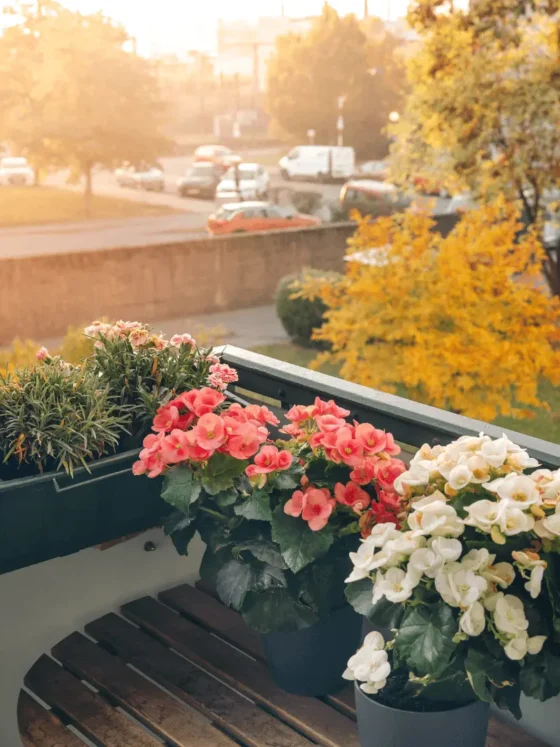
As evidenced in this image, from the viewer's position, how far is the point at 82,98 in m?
30.8

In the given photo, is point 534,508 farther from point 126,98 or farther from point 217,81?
point 217,81

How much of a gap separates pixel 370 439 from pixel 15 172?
131ft

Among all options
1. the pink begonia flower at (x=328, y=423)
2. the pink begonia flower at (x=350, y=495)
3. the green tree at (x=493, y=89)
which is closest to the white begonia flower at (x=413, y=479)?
the pink begonia flower at (x=350, y=495)

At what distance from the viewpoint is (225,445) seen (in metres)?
2.28

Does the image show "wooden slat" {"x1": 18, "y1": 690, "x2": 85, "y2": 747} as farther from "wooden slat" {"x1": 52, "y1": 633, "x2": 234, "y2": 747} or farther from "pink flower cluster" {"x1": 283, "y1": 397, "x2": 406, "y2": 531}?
"pink flower cluster" {"x1": 283, "y1": 397, "x2": 406, "y2": 531}

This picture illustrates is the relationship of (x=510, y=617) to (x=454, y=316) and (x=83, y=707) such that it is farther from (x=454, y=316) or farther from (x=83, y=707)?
(x=454, y=316)

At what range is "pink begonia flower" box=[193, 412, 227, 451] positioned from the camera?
7.36 ft

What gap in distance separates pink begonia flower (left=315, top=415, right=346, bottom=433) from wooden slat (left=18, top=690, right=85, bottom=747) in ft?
3.03

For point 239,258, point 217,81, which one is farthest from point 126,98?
point 217,81

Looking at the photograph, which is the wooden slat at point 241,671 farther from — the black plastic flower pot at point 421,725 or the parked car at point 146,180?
the parked car at point 146,180

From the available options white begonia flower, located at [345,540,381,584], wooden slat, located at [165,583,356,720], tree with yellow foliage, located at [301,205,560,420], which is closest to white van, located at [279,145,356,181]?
tree with yellow foliage, located at [301,205,560,420]

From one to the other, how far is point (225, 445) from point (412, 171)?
42.1ft

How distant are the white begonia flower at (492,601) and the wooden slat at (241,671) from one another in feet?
1.84

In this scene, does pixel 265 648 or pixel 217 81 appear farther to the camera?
pixel 217 81
